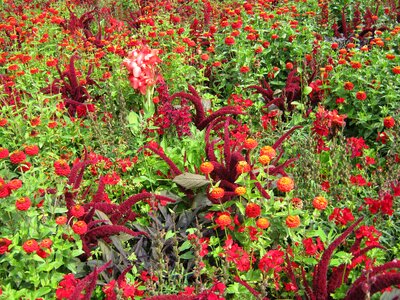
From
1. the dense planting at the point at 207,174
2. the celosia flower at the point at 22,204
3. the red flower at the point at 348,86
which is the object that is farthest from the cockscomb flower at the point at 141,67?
the celosia flower at the point at 22,204

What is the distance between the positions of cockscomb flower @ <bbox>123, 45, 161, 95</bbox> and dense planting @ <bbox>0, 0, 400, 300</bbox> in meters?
0.01

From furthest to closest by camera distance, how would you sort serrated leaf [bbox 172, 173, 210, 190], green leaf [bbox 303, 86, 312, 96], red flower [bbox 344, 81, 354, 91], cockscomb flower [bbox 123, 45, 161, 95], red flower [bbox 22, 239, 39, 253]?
green leaf [bbox 303, 86, 312, 96], red flower [bbox 344, 81, 354, 91], cockscomb flower [bbox 123, 45, 161, 95], serrated leaf [bbox 172, 173, 210, 190], red flower [bbox 22, 239, 39, 253]

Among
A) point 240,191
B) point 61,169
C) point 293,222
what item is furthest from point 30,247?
point 293,222

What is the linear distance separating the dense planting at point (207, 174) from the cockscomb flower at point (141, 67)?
1 cm

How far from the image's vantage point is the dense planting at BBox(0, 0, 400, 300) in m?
2.11

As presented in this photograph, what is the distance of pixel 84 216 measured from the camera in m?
2.41

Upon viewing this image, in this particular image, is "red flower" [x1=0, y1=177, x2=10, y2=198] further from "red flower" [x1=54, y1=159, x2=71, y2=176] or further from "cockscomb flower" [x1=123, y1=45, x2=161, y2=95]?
"cockscomb flower" [x1=123, y1=45, x2=161, y2=95]

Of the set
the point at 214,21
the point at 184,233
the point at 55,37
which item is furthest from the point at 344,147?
the point at 55,37

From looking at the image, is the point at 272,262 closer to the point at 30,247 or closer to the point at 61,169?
the point at 30,247

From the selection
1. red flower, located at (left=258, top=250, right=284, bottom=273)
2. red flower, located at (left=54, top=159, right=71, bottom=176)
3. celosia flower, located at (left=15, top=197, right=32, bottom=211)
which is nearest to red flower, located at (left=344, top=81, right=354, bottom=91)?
red flower, located at (left=258, top=250, right=284, bottom=273)

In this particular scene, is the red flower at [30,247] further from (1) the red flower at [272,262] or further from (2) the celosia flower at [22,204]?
(1) the red flower at [272,262]

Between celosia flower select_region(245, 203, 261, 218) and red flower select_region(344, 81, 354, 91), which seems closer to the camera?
celosia flower select_region(245, 203, 261, 218)

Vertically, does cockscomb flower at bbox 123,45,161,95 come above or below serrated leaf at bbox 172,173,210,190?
above

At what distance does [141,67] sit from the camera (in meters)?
3.41
